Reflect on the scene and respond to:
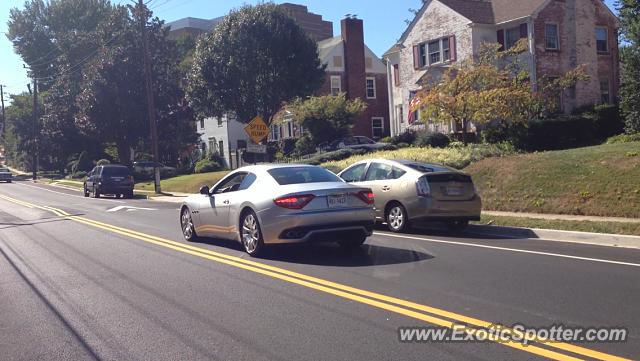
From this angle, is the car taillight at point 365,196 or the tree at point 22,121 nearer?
the car taillight at point 365,196

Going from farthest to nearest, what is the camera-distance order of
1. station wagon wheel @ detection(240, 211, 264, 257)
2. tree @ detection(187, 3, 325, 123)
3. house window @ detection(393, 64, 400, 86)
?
house window @ detection(393, 64, 400, 86) → tree @ detection(187, 3, 325, 123) → station wagon wheel @ detection(240, 211, 264, 257)

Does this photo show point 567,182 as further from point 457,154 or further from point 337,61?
point 337,61

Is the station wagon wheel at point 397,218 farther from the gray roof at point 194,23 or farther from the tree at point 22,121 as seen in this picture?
the gray roof at point 194,23

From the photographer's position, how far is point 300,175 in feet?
33.1

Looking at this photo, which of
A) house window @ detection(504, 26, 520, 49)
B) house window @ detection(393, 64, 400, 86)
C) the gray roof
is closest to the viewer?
house window @ detection(504, 26, 520, 49)

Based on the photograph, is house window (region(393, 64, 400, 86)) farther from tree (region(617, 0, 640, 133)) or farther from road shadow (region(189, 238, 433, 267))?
road shadow (region(189, 238, 433, 267))

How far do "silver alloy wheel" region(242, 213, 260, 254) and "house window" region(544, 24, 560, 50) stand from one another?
88.8ft

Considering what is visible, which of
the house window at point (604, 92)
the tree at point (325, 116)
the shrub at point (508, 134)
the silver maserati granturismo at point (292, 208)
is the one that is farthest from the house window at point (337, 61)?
the silver maserati granturismo at point (292, 208)

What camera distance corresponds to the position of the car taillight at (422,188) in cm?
1206

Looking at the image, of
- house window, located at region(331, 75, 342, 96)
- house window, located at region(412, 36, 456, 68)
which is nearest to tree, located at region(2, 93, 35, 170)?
house window, located at region(331, 75, 342, 96)

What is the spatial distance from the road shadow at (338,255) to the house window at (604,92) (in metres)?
28.0

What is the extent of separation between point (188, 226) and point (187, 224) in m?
0.07

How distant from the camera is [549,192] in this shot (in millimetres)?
15289

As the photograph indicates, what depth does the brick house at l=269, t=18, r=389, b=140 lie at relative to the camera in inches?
1865
